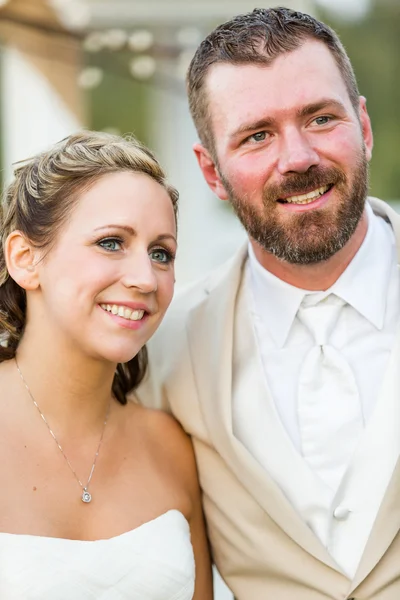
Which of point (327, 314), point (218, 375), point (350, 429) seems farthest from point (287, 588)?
point (327, 314)

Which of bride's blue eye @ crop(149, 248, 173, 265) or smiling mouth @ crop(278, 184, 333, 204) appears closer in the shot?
bride's blue eye @ crop(149, 248, 173, 265)

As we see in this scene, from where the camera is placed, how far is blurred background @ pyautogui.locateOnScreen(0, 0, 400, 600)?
250 inches

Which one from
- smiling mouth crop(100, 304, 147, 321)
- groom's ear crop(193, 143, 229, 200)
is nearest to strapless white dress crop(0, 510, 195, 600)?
smiling mouth crop(100, 304, 147, 321)

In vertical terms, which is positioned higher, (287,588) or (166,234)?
(166,234)

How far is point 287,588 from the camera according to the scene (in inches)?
94.5

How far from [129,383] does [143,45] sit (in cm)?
459

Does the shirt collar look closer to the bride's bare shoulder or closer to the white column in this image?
the bride's bare shoulder

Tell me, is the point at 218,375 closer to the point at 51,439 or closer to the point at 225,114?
the point at 51,439

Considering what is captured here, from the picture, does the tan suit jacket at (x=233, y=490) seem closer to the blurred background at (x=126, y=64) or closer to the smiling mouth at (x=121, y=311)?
the smiling mouth at (x=121, y=311)

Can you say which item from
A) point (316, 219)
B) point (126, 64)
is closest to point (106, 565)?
point (316, 219)

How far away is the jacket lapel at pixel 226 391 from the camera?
2.37 metres

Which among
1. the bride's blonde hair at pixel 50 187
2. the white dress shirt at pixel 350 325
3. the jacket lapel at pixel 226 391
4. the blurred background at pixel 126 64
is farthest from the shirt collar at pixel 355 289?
the blurred background at pixel 126 64

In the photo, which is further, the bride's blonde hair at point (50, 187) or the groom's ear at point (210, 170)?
the groom's ear at point (210, 170)

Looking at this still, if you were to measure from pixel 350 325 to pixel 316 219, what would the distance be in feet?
1.09
